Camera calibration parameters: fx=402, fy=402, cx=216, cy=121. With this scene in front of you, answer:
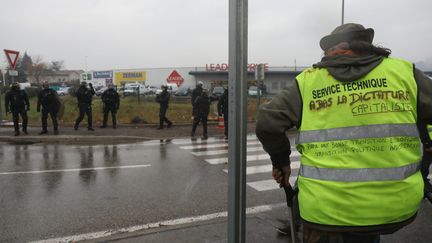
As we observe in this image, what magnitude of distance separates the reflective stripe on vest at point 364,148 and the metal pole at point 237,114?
0.46 m

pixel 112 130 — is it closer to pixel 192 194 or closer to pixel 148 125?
pixel 148 125

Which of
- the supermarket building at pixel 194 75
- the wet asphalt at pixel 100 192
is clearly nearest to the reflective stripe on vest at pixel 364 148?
the wet asphalt at pixel 100 192

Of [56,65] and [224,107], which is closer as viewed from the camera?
[224,107]

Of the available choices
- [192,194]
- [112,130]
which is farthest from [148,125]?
[192,194]

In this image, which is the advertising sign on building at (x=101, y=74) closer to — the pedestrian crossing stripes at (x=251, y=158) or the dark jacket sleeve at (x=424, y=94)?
the pedestrian crossing stripes at (x=251, y=158)

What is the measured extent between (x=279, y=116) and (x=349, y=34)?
0.55 m

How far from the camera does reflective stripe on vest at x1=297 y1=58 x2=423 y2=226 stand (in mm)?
1896

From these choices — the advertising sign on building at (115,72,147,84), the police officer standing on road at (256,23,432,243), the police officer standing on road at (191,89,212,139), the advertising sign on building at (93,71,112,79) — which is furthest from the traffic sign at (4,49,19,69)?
the advertising sign on building at (115,72,147,84)

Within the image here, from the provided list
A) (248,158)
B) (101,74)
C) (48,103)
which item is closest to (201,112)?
(248,158)

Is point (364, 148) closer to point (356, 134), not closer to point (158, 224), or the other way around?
point (356, 134)

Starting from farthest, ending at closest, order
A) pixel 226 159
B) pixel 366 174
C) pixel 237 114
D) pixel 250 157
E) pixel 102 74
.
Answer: pixel 102 74, pixel 250 157, pixel 226 159, pixel 237 114, pixel 366 174

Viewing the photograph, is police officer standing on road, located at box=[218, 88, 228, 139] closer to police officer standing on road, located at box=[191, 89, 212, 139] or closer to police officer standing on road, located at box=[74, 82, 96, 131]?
police officer standing on road, located at box=[191, 89, 212, 139]

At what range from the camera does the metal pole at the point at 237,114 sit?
231cm

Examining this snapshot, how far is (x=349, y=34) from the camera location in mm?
2055
